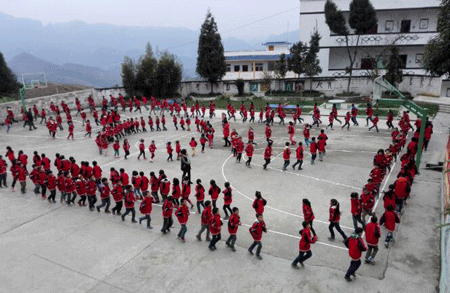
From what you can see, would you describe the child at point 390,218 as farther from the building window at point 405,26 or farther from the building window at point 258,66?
the building window at point 258,66

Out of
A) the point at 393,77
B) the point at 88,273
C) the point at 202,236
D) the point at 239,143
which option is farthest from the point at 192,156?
the point at 393,77

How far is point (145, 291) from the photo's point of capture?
7301 mm

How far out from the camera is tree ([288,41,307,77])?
32.7 meters

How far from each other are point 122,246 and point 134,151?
31.8ft

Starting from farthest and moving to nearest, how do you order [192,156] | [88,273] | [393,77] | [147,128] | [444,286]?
1. [393,77]
2. [147,128]
3. [192,156]
4. [88,273]
5. [444,286]

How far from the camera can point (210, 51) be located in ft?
120

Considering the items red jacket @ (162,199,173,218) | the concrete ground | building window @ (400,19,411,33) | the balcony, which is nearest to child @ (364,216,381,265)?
the concrete ground

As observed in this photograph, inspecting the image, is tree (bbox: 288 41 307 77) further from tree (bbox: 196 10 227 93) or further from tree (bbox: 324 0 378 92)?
tree (bbox: 196 10 227 93)

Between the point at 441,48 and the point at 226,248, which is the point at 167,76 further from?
the point at 226,248

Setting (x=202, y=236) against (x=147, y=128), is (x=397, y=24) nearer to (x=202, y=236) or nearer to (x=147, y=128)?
(x=147, y=128)

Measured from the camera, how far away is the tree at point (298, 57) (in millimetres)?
32688

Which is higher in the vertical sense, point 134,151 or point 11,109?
point 11,109

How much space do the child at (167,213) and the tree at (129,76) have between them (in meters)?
28.4

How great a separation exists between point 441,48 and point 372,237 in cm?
1481
